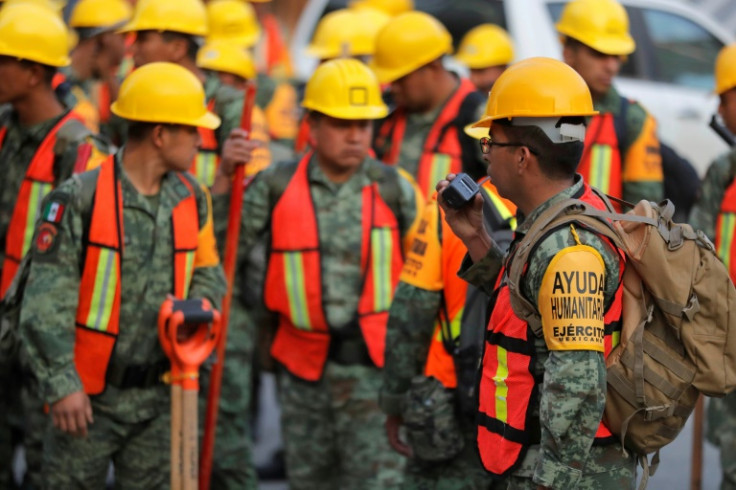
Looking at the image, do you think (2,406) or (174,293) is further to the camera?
(2,406)

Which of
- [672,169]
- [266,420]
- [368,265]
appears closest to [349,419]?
[368,265]

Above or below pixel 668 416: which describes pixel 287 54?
above

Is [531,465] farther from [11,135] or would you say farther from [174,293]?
[11,135]

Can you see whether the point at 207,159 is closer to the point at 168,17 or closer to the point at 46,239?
the point at 168,17

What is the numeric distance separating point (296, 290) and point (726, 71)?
2376 millimetres

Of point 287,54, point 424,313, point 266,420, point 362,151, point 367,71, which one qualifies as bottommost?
point 266,420

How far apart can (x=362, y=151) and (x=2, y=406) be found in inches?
88.8

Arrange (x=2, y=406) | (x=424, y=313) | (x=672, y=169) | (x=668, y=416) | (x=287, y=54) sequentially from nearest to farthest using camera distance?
(x=668, y=416) → (x=424, y=313) → (x=2, y=406) → (x=672, y=169) → (x=287, y=54)

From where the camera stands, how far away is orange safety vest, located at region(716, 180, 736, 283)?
21.2ft

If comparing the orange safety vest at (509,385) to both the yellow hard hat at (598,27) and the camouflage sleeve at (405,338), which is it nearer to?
the camouflage sleeve at (405,338)

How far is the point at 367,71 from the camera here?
6414mm

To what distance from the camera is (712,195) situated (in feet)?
21.7

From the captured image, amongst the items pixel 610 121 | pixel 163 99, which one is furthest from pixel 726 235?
pixel 163 99

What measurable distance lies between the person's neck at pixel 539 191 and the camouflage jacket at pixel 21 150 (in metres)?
2.73
